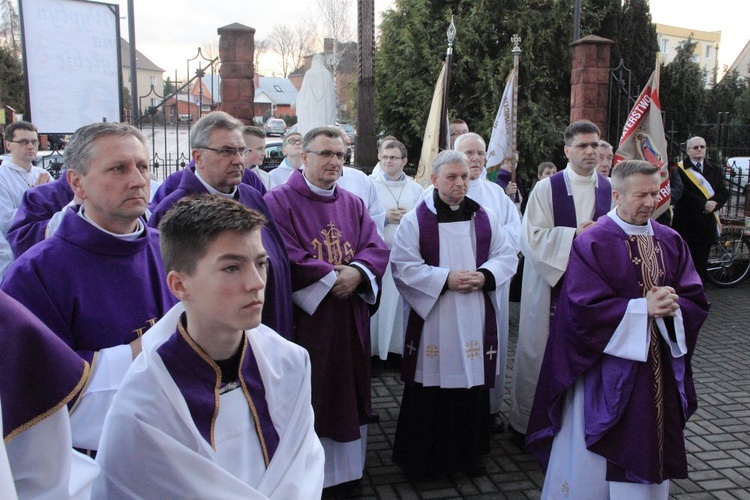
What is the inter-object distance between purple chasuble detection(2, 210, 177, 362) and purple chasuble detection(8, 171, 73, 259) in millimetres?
1849

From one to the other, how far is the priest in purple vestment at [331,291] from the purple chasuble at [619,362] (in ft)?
3.72

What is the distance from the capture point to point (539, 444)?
3.96m

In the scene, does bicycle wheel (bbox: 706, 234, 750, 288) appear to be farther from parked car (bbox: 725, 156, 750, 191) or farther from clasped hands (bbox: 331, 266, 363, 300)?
clasped hands (bbox: 331, 266, 363, 300)

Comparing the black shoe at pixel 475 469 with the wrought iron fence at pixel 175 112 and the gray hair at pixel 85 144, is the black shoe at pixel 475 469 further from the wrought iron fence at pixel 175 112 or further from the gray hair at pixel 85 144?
the wrought iron fence at pixel 175 112

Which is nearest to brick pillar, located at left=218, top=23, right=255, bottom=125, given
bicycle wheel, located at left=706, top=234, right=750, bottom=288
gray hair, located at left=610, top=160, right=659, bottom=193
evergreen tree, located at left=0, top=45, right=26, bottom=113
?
gray hair, located at left=610, top=160, right=659, bottom=193

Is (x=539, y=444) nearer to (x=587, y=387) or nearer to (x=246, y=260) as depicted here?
(x=587, y=387)

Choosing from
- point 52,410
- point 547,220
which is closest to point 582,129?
point 547,220

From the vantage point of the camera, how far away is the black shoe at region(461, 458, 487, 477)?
4.34 metres

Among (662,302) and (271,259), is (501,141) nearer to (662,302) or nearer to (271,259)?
(662,302)

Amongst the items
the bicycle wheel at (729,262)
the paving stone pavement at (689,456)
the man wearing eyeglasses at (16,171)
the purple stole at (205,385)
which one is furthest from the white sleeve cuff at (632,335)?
the bicycle wheel at (729,262)

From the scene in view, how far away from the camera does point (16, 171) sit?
6844 mm

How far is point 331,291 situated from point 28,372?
2.53 metres

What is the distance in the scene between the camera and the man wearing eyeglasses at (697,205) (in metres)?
8.77

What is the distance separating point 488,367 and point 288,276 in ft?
4.87
